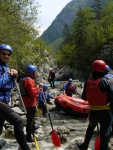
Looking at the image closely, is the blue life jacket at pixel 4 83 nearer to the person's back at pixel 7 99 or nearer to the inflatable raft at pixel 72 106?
the person's back at pixel 7 99

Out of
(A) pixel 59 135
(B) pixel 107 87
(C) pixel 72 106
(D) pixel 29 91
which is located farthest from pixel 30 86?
(C) pixel 72 106

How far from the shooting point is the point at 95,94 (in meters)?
4.48

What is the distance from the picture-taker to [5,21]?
14133mm

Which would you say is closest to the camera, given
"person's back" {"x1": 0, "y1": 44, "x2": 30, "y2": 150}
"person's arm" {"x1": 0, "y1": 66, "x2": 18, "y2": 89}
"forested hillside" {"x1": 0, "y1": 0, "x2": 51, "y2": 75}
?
"person's back" {"x1": 0, "y1": 44, "x2": 30, "y2": 150}

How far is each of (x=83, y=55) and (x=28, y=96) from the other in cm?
4742

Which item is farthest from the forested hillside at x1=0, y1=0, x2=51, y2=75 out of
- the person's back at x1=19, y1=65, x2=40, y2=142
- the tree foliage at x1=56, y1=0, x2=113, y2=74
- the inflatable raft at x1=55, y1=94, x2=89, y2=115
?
the tree foliage at x1=56, y1=0, x2=113, y2=74

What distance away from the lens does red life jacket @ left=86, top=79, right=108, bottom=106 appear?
441 centimetres

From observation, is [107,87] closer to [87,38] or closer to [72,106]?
[72,106]

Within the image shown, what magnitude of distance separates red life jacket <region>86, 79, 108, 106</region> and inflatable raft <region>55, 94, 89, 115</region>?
20.2 ft

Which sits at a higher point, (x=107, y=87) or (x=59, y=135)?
(x=107, y=87)

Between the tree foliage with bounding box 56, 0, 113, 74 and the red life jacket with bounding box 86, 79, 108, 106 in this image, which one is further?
the tree foliage with bounding box 56, 0, 113, 74

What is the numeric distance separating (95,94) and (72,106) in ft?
21.2

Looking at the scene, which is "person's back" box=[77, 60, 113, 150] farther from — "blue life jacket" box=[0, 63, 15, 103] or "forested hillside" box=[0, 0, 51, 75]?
"forested hillside" box=[0, 0, 51, 75]

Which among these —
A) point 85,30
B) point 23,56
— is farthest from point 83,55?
point 23,56
